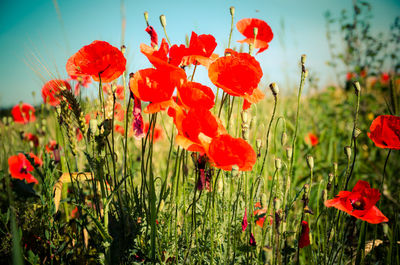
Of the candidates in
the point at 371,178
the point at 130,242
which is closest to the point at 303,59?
the point at 130,242

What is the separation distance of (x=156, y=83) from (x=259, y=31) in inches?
22.7

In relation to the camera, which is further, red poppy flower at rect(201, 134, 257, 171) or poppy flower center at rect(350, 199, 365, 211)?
poppy flower center at rect(350, 199, 365, 211)

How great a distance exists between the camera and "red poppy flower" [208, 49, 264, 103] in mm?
775

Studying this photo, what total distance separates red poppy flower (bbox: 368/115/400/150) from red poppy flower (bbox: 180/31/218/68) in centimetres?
67

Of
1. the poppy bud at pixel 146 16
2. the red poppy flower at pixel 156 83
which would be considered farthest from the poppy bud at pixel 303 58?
the poppy bud at pixel 146 16

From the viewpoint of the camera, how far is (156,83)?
0.72 meters

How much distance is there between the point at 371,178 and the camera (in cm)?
187

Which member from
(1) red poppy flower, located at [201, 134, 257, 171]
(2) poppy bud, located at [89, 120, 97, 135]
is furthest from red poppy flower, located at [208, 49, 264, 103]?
(2) poppy bud, located at [89, 120, 97, 135]

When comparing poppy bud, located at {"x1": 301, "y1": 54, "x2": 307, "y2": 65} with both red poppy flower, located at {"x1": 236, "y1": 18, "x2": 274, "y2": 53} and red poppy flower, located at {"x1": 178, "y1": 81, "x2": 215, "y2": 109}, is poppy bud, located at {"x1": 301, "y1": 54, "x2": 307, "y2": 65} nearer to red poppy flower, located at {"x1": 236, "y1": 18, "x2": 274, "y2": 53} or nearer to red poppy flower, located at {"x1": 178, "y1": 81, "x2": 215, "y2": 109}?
red poppy flower, located at {"x1": 236, "y1": 18, "x2": 274, "y2": 53}

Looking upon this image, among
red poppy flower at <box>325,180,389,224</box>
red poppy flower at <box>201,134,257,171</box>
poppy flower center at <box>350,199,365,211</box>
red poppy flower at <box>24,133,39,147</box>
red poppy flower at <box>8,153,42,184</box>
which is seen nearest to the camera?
red poppy flower at <box>201,134,257,171</box>

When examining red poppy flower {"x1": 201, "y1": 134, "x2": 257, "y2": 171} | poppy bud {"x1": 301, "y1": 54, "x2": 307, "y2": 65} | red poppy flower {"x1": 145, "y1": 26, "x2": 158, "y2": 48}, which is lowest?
red poppy flower {"x1": 201, "y1": 134, "x2": 257, "y2": 171}

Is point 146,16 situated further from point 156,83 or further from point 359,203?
point 359,203

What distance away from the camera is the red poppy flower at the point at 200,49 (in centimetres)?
81

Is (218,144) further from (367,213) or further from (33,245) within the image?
(33,245)
